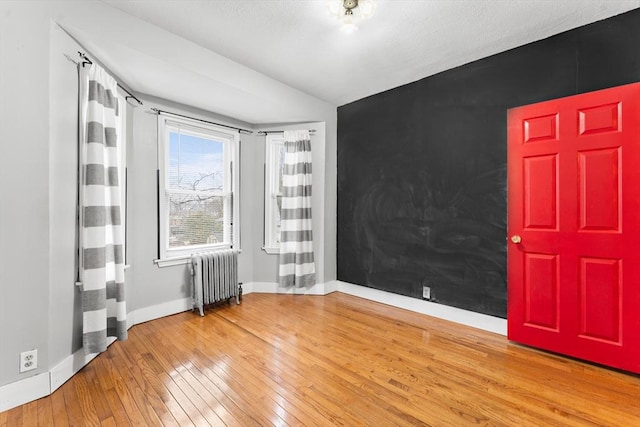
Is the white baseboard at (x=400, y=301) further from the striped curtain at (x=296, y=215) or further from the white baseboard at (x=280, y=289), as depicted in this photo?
the striped curtain at (x=296, y=215)

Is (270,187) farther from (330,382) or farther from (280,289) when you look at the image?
(330,382)

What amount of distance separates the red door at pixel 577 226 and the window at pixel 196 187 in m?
3.26

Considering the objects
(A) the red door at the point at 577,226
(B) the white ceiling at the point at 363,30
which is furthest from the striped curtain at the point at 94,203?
(A) the red door at the point at 577,226

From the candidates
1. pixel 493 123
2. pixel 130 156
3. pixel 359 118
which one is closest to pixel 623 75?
pixel 493 123

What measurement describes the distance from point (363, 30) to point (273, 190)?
2357mm

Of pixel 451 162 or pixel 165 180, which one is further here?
pixel 165 180

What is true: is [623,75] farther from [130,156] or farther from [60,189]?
[130,156]

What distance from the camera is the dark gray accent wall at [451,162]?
2365mm

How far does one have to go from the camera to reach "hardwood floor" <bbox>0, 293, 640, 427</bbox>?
1.64 meters

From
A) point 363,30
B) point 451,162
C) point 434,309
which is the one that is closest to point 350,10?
point 363,30

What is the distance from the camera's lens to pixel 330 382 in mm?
1975

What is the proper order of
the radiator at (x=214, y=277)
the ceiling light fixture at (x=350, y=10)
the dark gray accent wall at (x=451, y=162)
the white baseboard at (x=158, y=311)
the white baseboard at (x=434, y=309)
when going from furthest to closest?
the radiator at (x=214, y=277) < the white baseboard at (x=158, y=311) < the white baseboard at (x=434, y=309) < the dark gray accent wall at (x=451, y=162) < the ceiling light fixture at (x=350, y=10)

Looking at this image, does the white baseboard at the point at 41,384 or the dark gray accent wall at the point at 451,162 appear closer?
the white baseboard at the point at 41,384

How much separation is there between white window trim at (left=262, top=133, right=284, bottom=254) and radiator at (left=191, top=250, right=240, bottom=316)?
0.55 metres
